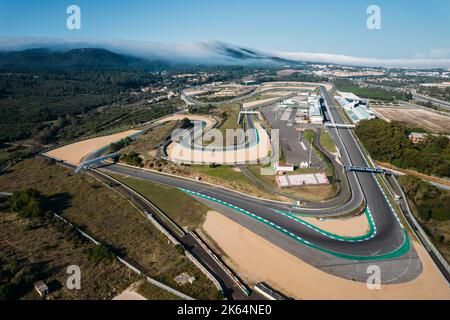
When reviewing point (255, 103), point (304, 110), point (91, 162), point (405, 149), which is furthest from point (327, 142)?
point (255, 103)

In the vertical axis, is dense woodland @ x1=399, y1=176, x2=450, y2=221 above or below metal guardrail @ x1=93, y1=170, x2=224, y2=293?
above

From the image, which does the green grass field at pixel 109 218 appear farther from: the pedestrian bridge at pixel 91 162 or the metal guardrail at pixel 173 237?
the pedestrian bridge at pixel 91 162

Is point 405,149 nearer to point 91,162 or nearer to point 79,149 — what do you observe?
point 91,162

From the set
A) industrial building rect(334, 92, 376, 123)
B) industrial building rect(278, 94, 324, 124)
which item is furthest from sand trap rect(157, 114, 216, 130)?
industrial building rect(334, 92, 376, 123)

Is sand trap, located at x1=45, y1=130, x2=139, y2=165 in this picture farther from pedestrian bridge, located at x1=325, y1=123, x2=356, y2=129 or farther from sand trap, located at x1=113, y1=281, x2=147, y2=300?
pedestrian bridge, located at x1=325, y1=123, x2=356, y2=129

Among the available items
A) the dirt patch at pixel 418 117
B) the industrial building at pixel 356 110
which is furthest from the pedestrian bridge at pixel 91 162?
the dirt patch at pixel 418 117
